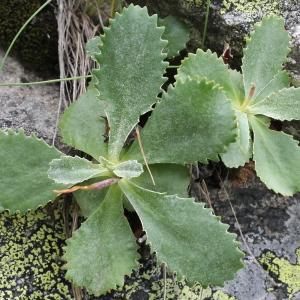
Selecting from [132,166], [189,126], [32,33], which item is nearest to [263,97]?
[189,126]

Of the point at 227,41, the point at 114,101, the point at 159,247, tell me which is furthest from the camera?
the point at 227,41

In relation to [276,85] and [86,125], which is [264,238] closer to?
[276,85]

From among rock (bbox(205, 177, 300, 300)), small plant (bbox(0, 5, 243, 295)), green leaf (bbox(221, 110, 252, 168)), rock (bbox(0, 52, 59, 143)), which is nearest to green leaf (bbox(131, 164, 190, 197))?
small plant (bbox(0, 5, 243, 295))

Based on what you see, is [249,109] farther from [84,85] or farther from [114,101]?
[84,85]

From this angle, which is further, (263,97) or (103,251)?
(263,97)

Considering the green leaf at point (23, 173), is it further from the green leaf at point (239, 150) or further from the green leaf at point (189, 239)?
the green leaf at point (239, 150)

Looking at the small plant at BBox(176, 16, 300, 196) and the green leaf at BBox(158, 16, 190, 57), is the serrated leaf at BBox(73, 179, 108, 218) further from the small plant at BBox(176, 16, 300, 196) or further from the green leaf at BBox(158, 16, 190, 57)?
the green leaf at BBox(158, 16, 190, 57)

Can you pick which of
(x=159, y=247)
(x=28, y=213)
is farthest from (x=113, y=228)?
(x=28, y=213)
